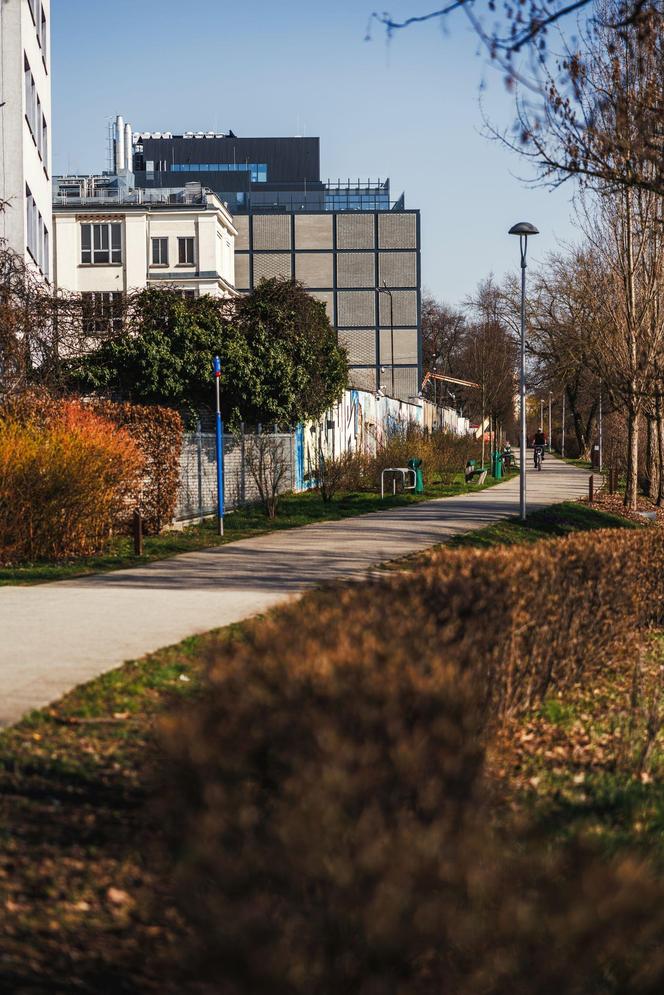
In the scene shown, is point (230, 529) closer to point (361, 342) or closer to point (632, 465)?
point (632, 465)

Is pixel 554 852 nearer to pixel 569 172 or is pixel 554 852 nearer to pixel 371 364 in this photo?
pixel 569 172

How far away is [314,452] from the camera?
32.9 metres

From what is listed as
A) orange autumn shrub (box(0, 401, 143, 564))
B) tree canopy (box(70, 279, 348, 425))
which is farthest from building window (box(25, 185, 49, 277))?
orange autumn shrub (box(0, 401, 143, 564))

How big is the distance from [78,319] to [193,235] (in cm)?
3566

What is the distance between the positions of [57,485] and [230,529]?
509cm

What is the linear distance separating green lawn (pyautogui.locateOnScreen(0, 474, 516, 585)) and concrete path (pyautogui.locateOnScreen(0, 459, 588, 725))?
0.54 metres

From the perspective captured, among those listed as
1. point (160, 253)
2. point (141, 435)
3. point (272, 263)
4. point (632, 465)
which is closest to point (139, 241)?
point (160, 253)

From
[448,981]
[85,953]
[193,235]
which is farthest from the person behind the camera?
[193,235]

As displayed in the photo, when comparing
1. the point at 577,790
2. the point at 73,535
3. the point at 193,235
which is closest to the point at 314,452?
the point at 73,535

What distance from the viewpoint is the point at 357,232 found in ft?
276

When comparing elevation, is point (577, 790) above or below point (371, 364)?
below

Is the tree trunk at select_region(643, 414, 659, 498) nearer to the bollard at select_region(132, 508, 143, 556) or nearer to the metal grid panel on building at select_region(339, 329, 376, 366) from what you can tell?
the bollard at select_region(132, 508, 143, 556)

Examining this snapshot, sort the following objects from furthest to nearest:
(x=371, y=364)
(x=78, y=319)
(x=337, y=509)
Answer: (x=371, y=364)
(x=78, y=319)
(x=337, y=509)

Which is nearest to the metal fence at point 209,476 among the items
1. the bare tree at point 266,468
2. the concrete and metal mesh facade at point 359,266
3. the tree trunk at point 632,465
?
the bare tree at point 266,468
